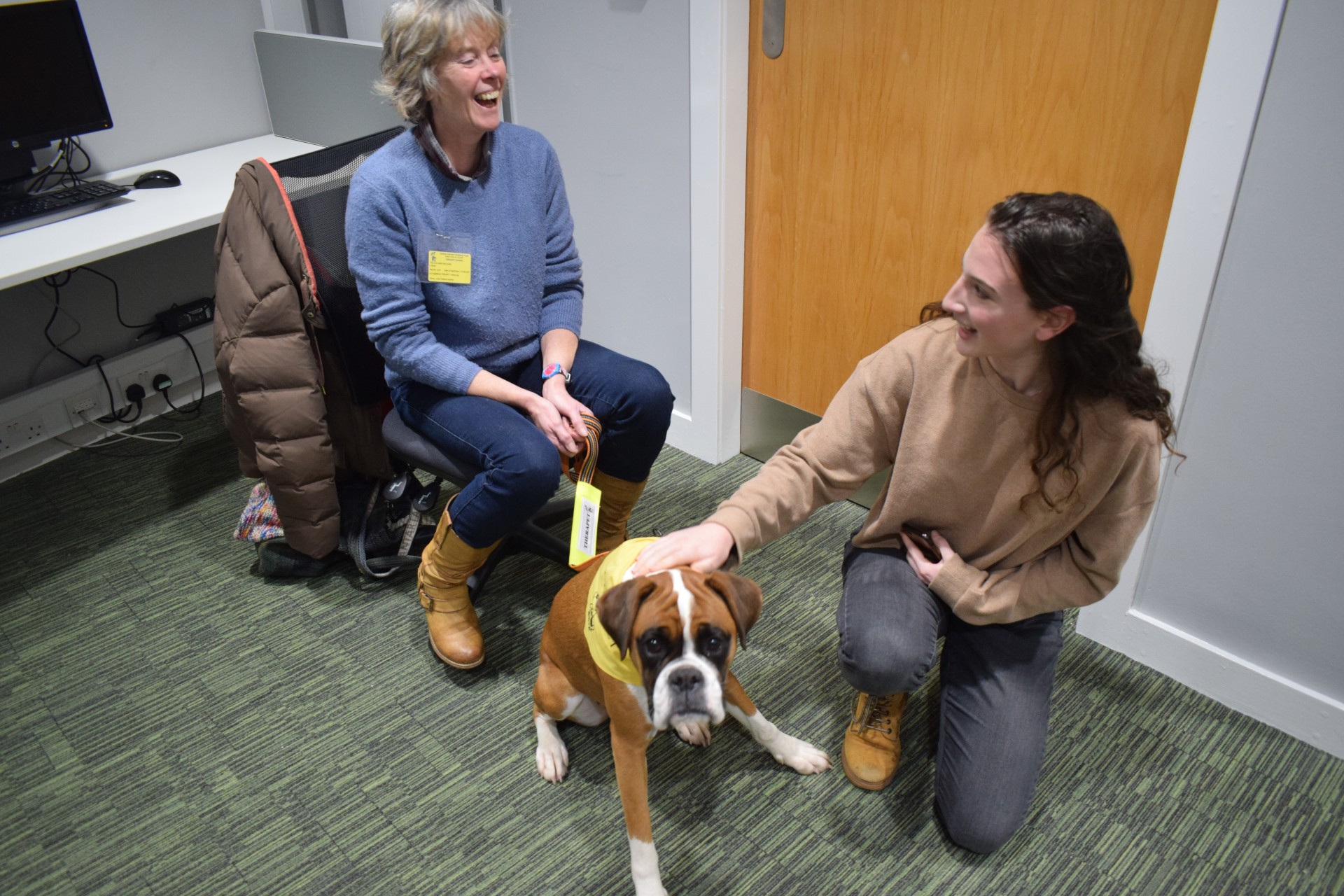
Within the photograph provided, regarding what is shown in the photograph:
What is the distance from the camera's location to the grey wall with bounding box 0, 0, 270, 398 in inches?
107

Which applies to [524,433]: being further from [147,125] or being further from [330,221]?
[147,125]

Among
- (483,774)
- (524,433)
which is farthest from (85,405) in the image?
(483,774)

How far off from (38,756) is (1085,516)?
198 cm

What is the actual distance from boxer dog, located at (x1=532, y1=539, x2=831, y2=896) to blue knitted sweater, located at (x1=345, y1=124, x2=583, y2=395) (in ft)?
1.87

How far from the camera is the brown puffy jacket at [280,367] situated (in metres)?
1.97

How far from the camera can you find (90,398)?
112 inches

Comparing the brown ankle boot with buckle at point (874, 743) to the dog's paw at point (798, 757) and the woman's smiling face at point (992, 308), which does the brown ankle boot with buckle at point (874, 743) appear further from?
the woman's smiling face at point (992, 308)

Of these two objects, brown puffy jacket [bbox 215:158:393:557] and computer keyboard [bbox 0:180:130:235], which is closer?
brown puffy jacket [bbox 215:158:393:557]

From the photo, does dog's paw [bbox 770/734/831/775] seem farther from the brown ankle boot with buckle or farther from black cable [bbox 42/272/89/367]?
black cable [bbox 42/272/89/367]

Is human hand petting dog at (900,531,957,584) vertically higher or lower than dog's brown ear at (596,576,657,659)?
lower

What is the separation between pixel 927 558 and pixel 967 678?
23 centimetres

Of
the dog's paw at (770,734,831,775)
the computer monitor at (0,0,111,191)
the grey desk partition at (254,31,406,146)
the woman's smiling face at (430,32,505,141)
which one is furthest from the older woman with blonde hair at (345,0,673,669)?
the computer monitor at (0,0,111,191)

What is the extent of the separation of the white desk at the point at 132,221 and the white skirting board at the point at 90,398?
0.55 meters

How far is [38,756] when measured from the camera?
6.01 ft
